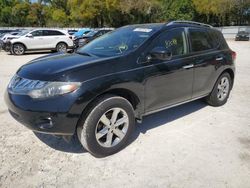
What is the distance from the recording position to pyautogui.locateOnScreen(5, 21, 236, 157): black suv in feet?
10.3

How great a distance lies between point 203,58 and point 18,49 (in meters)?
14.0

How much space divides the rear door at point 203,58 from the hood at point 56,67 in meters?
1.86

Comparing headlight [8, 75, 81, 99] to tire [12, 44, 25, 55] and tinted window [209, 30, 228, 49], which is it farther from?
tire [12, 44, 25, 55]

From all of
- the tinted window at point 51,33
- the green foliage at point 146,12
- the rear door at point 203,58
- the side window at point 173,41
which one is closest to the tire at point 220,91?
the rear door at point 203,58

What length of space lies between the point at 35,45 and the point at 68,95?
1452cm

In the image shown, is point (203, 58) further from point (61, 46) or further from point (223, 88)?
point (61, 46)

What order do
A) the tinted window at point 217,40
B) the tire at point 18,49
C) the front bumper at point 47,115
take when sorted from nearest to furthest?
the front bumper at point 47,115
the tinted window at point 217,40
the tire at point 18,49

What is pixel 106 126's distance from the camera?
3523 millimetres

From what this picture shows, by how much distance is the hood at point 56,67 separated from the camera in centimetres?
323

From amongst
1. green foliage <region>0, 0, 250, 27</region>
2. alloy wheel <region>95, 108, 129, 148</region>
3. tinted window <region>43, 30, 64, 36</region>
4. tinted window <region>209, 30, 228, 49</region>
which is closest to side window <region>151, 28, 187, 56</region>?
tinted window <region>209, 30, 228, 49</region>

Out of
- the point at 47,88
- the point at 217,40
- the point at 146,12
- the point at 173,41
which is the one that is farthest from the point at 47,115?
the point at 146,12

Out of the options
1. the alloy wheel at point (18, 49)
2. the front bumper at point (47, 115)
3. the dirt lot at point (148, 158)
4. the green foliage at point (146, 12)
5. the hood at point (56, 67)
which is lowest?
the dirt lot at point (148, 158)

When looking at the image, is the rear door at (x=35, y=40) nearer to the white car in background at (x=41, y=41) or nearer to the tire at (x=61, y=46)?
the white car in background at (x=41, y=41)

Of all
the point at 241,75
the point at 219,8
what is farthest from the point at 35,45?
the point at 219,8
